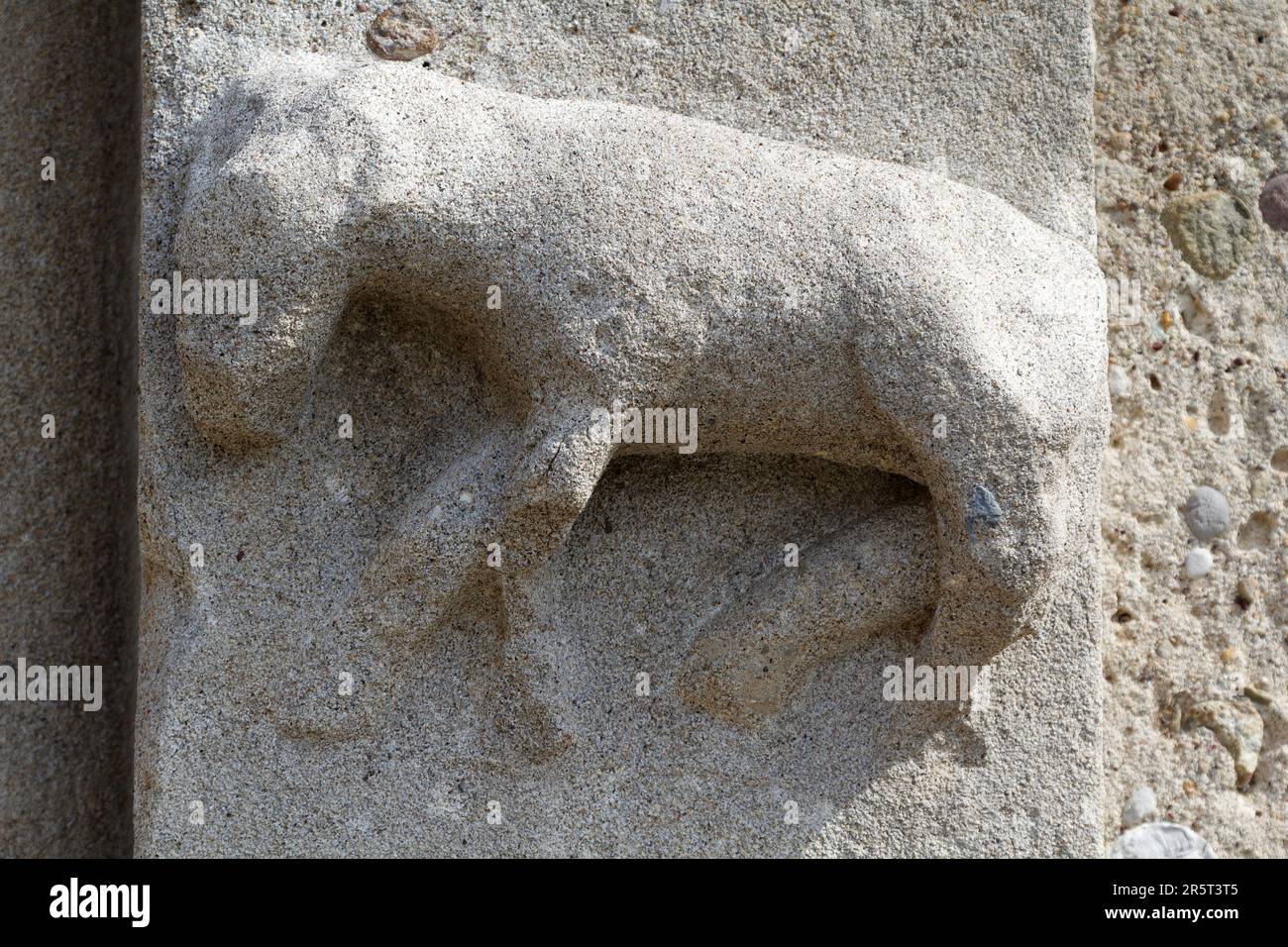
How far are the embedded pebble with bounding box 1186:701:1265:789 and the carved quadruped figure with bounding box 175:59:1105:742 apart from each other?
1.96 ft

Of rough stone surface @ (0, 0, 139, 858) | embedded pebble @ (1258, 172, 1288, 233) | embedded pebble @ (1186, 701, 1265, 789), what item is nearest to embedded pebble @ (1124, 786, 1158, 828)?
embedded pebble @ (1186, 701, 1265, 789)

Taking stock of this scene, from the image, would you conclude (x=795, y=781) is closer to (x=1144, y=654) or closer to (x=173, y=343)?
(x=1144, y=654)

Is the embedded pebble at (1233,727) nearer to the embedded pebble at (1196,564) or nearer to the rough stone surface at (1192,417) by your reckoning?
the rough stone surface at (1192,417)

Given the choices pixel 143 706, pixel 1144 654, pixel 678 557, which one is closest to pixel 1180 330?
pixel 1144 654

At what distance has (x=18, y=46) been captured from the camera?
1745 millimetres

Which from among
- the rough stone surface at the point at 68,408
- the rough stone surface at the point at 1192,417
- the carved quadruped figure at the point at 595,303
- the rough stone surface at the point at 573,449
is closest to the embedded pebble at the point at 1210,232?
the rough stone surface at the point at 1192,417

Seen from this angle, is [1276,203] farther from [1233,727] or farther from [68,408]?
[68,408]

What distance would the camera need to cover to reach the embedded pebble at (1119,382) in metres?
2.07

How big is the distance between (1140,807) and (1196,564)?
1.23 ft

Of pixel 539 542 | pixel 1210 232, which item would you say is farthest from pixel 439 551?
pixel 1210 232

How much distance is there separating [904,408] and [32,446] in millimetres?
1079

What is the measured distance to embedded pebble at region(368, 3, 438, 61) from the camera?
1669mm

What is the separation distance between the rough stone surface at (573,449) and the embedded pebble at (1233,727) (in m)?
0.48

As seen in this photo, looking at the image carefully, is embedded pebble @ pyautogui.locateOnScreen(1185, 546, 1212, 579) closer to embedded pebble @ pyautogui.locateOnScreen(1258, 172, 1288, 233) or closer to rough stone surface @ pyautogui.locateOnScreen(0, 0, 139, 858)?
embedded pebble @ pyautogui.locateOnScreen(1258, 172, 1288, 233)
